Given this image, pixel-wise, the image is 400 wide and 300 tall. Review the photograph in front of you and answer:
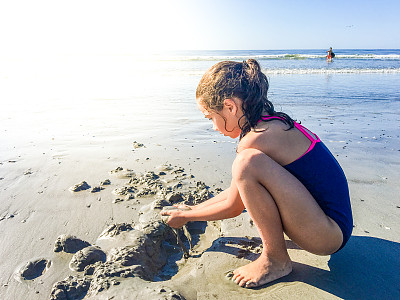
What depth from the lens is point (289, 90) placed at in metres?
9.09

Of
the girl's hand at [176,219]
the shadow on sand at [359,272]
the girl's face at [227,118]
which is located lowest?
the shadow on sand at [359,272]

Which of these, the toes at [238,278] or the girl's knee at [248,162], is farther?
the toes at [238,278]

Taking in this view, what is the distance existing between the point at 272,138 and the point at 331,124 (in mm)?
4056

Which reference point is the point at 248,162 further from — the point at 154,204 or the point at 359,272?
the point at 154,204

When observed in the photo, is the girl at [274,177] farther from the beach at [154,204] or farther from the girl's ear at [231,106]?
the beach at [154,204]

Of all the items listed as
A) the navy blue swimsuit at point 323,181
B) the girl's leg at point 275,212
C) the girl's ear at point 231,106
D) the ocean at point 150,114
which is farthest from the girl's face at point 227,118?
the ocean at point 150,114

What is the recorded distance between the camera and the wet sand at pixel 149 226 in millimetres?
1690

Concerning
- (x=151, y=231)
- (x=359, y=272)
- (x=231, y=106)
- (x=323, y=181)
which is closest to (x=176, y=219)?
(x=151, y=231)

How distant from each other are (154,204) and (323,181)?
1.45m

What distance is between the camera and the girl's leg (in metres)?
1.55

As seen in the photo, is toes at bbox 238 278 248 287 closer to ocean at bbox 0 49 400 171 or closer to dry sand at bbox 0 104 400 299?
dry sand at bbox 0 104 400 299

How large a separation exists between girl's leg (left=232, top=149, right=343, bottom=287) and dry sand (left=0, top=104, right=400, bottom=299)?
13 cm

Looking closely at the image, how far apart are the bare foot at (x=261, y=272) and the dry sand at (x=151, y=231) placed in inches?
1.4

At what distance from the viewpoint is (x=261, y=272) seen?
169 cm
